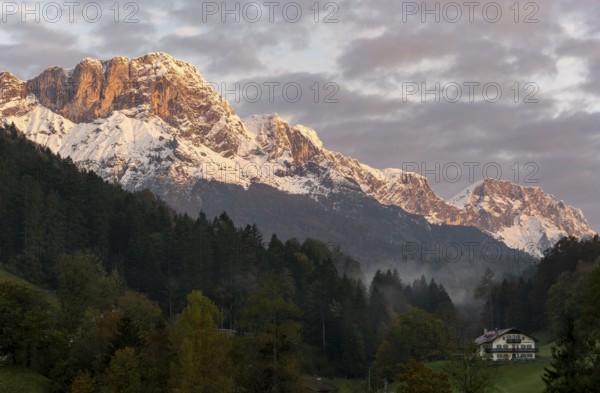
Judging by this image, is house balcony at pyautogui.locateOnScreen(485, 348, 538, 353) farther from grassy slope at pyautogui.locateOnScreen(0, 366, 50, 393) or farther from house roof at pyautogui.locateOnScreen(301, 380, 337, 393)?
grassy slope at pyautogui.locateOnScreen(0, 366, 50, 393)

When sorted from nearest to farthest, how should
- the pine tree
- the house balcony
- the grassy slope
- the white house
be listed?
the pine tree → the grassy slope → the house balcony → the white house

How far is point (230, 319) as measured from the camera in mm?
191375

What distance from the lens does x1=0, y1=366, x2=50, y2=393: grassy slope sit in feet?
341

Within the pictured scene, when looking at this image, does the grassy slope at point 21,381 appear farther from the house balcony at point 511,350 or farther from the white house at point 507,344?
the house balcony at point 511,350

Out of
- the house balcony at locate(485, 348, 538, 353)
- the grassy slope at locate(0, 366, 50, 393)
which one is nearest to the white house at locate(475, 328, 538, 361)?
the house balcony at locate(485, 348, 538, 353)

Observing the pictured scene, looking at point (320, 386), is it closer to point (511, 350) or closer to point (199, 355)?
point (511, 350)

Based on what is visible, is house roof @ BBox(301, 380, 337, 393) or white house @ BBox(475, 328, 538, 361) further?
white house @ BBox(475, 328, 538, 361)

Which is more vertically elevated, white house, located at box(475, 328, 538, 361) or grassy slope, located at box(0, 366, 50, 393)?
white house, located at box(475, 328, 538, 361)

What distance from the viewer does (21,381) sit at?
107 m

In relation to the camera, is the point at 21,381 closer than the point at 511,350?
Yes

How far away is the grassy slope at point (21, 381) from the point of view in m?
104

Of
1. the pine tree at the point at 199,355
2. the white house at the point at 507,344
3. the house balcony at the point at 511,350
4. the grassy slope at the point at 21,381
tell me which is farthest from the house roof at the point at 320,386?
the grassy slope at the point at 21,381

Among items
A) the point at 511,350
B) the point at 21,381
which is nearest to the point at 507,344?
the point at 511,350

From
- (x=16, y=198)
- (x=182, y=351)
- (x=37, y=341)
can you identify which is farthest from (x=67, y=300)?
Result: (x=16, y=198)
